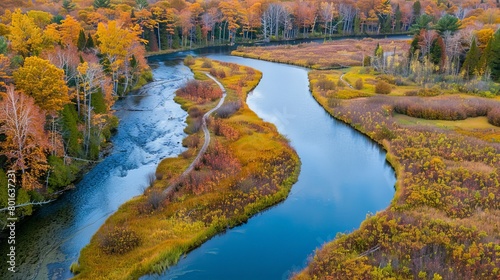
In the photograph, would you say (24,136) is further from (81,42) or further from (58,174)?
(81,42)

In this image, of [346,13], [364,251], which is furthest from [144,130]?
[346,13]

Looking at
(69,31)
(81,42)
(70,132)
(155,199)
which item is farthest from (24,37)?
(155,199)

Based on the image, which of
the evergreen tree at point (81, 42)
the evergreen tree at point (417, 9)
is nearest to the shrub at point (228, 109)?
the evergreen tree at point (81, 42)

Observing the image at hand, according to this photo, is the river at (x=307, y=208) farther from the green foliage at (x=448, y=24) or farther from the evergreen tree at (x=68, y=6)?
the evergreen tree at (x=68, y=6)

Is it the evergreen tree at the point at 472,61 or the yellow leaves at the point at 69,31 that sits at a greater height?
the yellow leaves at the point at 69,31

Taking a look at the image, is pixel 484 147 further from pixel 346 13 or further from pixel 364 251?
pixel 346 13

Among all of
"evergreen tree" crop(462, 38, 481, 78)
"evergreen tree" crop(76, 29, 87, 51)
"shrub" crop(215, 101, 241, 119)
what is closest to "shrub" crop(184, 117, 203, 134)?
"shrub" crop(215, 101, 241, 119)

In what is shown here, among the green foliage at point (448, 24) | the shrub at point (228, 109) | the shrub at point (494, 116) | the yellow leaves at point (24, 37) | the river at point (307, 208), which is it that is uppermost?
the green foliage at point (448, 24)

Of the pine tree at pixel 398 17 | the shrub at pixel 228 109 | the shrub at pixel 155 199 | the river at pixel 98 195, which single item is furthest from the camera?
the pine tree at pixel 398 17

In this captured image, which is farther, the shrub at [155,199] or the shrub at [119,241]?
the shrub at [155,199]
